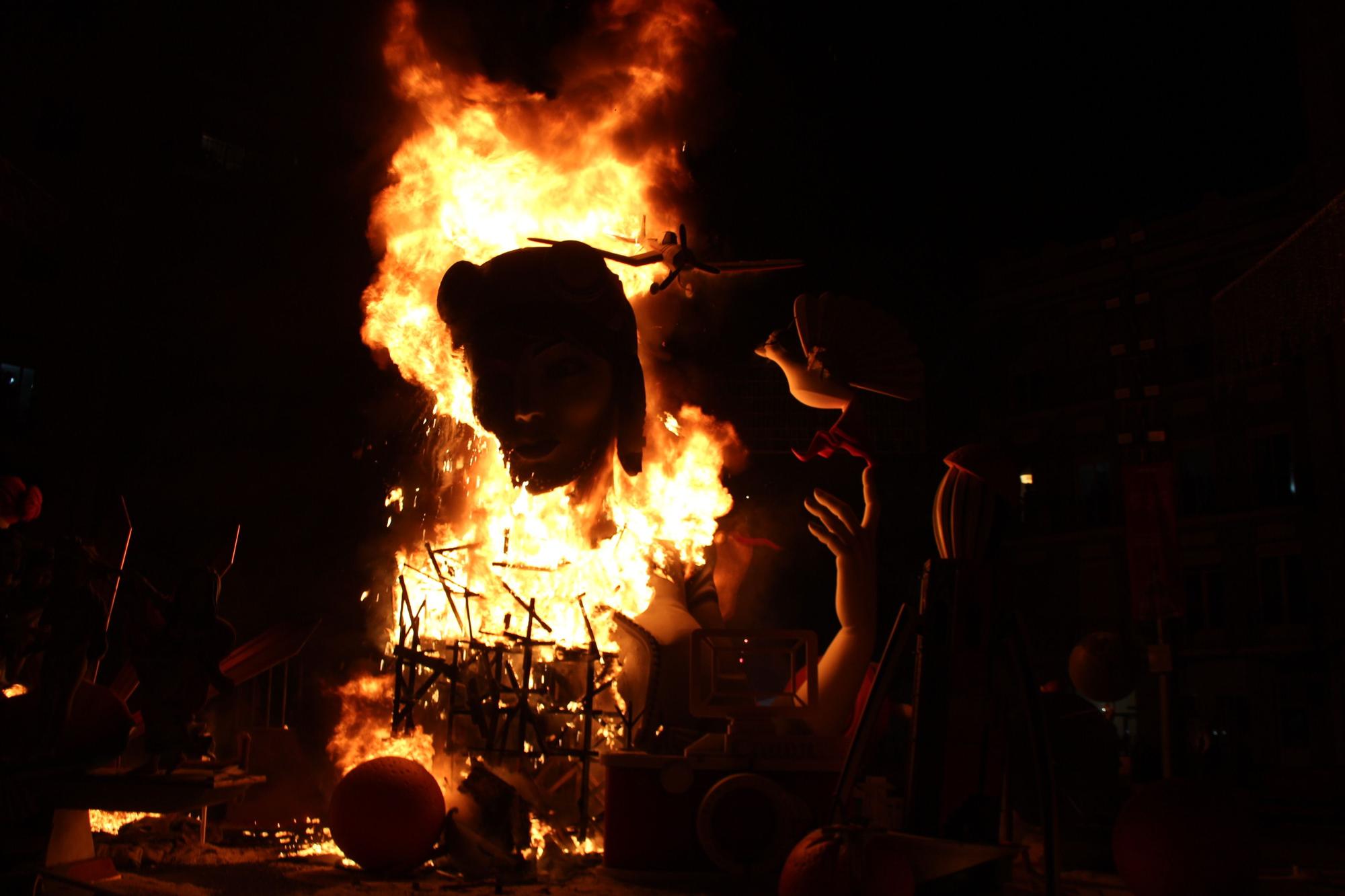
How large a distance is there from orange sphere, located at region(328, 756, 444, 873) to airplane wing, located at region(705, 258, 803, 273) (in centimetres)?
599

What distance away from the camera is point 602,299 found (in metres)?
10.8

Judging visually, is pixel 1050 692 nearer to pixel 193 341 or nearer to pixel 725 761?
pixel 725 761

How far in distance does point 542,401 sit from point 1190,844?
6.58 m

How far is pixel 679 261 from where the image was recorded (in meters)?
11.2

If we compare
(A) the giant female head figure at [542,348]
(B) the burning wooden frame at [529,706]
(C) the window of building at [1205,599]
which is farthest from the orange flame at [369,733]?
(C) the window of building at [1205,599]

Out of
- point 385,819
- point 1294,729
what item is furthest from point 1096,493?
point 385,819

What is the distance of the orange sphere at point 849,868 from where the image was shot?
6.11 metres

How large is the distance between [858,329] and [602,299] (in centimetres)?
272

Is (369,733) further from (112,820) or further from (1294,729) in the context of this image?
(1294,729)

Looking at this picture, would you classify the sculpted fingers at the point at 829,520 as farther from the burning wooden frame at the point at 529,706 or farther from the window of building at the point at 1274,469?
the window of building at the point at 1274,469

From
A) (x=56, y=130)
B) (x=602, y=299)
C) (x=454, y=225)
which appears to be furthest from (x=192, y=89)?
(x=602, y=299)

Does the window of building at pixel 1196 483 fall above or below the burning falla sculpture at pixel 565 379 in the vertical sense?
above

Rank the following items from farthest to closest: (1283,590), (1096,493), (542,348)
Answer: (1096,493)
(1283,590)
(542,348)

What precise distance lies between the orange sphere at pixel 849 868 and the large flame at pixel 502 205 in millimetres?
5441
